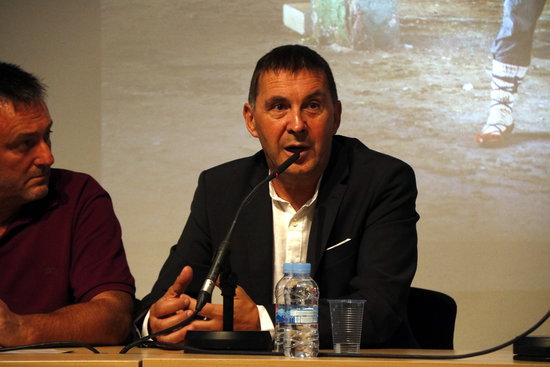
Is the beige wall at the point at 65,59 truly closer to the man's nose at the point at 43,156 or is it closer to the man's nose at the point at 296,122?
the man's nose at the point at 43,156

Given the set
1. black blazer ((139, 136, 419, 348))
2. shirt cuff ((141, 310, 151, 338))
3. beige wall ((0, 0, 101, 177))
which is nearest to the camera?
shirt cuff ((141, 310, 151, 338))

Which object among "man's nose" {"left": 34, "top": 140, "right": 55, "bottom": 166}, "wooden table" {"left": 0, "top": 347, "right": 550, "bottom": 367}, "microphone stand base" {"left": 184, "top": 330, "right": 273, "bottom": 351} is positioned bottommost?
"microphone stand base" {"left": 184, "top": 330, "right": 273, "bottom": 351}

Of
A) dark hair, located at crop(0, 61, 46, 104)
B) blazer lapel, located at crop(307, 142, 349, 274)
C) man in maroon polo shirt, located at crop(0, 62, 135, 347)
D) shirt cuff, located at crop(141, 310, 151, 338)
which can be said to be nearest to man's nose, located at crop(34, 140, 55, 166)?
man in maroon polo shirt, located at crop(0, 62, 135, 347)

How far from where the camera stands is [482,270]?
4152 millimetres

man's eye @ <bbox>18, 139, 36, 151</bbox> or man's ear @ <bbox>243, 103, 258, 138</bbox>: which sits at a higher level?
man's ear @ <bbox>243, 103, 258, 138</bbox>

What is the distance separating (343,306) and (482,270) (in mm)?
2560

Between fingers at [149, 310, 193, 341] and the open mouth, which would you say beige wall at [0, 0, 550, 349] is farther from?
fingers at [149, 310, 193, 341]

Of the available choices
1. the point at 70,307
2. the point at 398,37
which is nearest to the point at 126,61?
the point at 398,37

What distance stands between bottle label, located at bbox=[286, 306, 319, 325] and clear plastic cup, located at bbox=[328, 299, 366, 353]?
0.27 feet

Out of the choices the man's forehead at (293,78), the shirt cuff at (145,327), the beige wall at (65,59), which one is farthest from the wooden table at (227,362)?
the beige wall at (65,59)

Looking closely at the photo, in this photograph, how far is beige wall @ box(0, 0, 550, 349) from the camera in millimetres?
4141

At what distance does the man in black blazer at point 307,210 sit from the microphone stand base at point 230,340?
0.51m

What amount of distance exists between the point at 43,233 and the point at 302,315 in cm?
118

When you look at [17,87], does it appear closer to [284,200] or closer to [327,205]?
[284,200]
